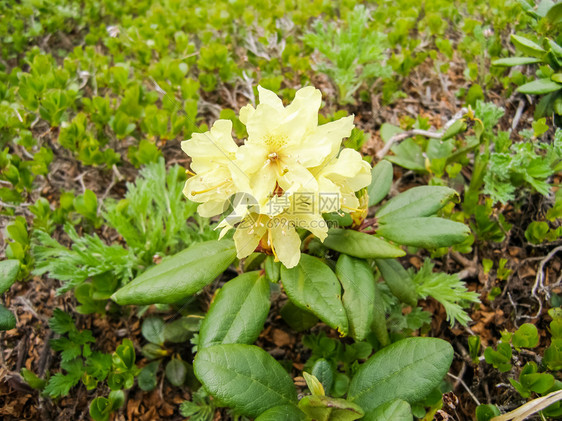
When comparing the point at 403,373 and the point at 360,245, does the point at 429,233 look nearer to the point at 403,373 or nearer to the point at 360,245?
the point at 360,245

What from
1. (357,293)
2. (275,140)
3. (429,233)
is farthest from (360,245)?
(275,140)

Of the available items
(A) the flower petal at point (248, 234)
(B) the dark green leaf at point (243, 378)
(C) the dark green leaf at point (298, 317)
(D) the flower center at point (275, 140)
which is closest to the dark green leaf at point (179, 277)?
(A) the flower petal at point (248, 234)

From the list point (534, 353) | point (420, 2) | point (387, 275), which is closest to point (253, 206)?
point (387, 275)

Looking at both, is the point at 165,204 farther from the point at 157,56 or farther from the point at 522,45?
the point at 522,45

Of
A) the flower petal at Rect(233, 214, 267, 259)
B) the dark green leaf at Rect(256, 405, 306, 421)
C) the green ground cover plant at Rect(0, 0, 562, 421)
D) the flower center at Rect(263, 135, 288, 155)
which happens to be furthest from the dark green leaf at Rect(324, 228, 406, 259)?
the dark green leaf at Rect(256, 405, 306, 421)

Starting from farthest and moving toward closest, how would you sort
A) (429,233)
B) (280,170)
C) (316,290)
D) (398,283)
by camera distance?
1. (398,283)
2. (429,233)
3. (316,290)
4. (280,170)

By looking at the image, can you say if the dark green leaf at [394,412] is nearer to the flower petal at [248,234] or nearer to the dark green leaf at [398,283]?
the dark green leaf at [398,283]

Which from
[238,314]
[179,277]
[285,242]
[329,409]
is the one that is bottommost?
[329,409]
